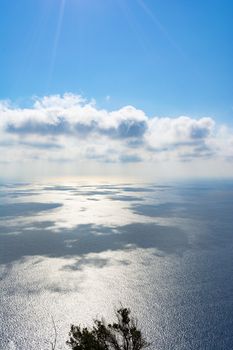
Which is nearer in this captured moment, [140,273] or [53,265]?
[140,273]

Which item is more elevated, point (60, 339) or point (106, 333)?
point (106, 333)

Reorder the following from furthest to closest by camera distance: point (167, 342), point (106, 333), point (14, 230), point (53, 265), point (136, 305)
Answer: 1. point (14, 230)
2. point (53, 265)
3. point (136, 305)
4. point (167, 342)
5. point (106, 333)

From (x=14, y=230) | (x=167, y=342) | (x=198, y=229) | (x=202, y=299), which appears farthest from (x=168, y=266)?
(x=14, y=230)

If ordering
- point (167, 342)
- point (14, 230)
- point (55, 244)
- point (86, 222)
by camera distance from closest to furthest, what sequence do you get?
point (167, 342), point (55, 244), point (14, 230), point (86, 222)

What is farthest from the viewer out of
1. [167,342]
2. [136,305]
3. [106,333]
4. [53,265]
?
[53,265]

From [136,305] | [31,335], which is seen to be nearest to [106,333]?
[31,335]

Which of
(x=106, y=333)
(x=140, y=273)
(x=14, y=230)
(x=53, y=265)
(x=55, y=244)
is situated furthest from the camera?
(x=14, y=230)

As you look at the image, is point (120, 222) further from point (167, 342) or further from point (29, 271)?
point (167, 342)

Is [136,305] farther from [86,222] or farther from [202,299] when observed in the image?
[86,222]

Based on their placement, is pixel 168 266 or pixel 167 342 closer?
pixel 167 342
